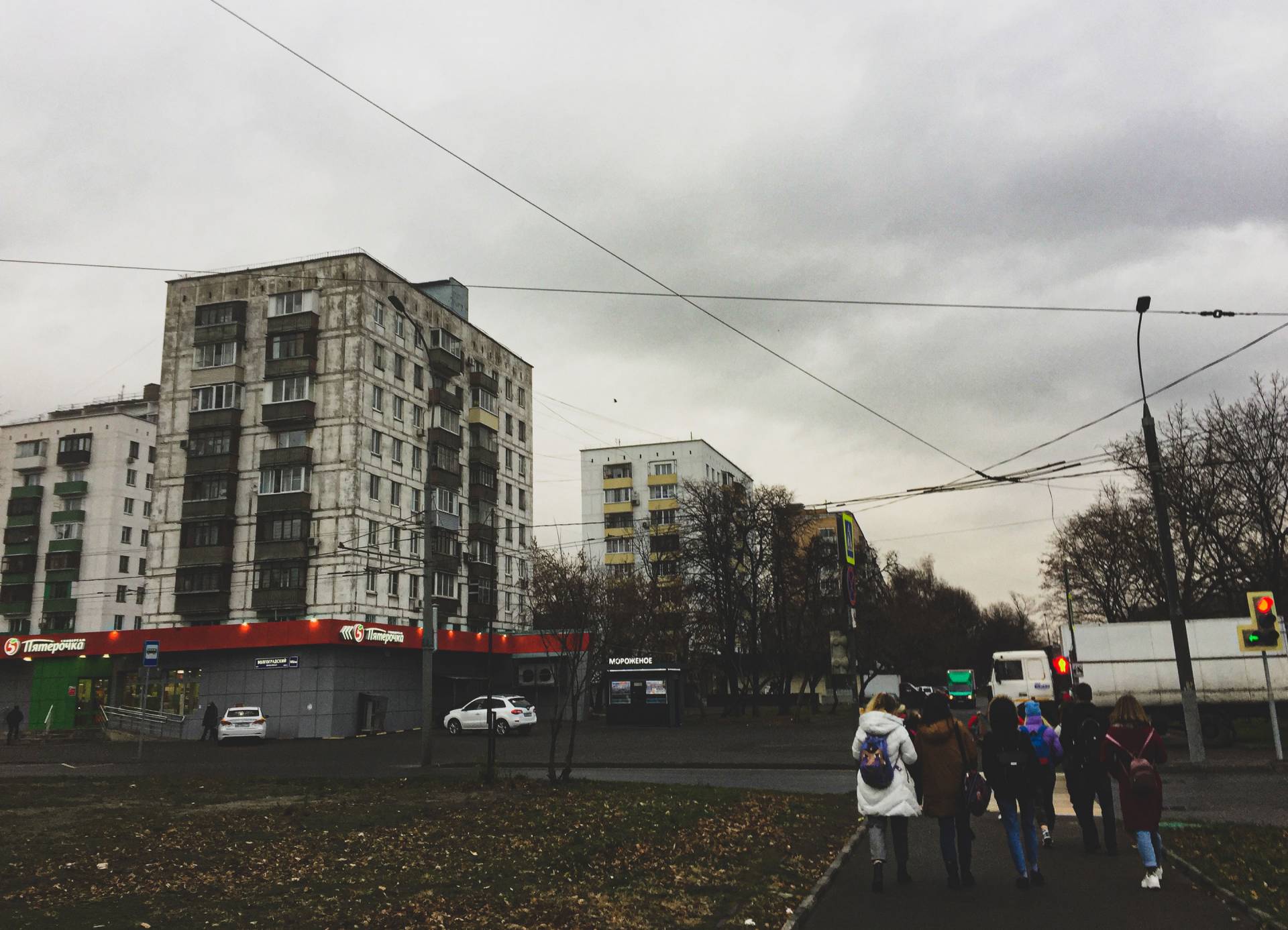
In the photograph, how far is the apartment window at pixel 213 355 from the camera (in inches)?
2194

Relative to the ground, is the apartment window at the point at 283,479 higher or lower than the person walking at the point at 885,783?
higher

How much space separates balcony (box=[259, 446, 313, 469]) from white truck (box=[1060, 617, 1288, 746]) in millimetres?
38152

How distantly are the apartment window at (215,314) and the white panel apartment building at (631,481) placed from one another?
163 ft

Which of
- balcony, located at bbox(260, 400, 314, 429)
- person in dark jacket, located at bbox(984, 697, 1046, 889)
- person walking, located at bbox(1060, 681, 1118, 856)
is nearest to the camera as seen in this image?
person in dark jacket, located at bbox(984, 697, 1046, 889)

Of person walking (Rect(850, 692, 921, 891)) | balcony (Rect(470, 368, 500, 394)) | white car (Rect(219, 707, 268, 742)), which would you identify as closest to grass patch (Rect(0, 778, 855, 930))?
person walking (Rect(850, 692, 921, 891))

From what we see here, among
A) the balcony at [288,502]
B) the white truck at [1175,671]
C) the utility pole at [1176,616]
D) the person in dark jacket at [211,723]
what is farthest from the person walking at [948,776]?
the balcony at [288,502]

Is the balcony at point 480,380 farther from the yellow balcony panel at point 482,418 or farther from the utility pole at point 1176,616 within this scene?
the utility pole at point 1176,616

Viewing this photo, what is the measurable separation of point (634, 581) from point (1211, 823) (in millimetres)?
Result: 52062

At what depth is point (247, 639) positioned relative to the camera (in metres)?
47.7

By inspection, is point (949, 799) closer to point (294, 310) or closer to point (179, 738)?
point (179, 738)

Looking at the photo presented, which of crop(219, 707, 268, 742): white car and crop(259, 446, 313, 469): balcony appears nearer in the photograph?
crop(219, 707, 268, 742): white car

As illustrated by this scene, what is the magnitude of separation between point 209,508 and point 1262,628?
161 feet

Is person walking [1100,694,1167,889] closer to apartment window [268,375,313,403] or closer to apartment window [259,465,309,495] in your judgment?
apartment window [259,465,309,495]

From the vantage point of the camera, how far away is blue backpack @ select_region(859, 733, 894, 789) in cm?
878
